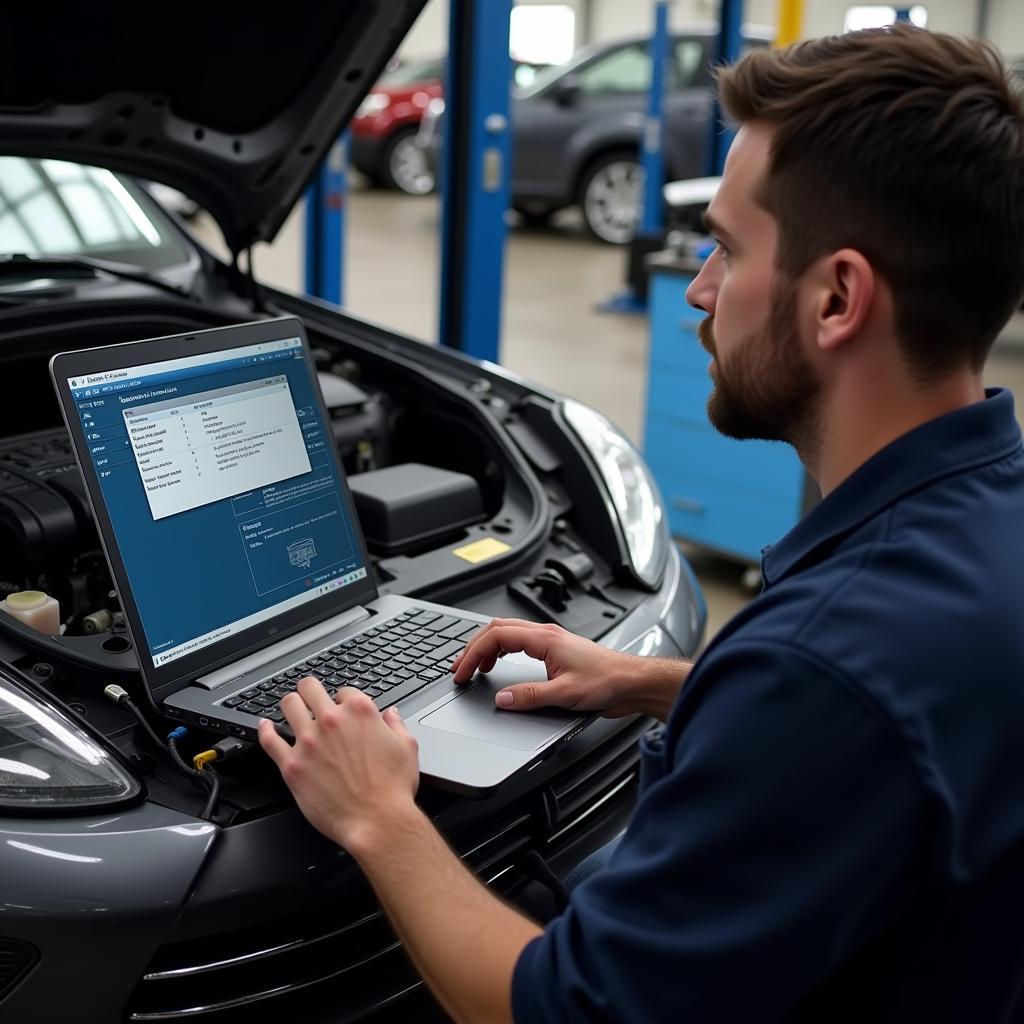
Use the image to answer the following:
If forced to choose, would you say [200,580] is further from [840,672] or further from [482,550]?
[840,672]

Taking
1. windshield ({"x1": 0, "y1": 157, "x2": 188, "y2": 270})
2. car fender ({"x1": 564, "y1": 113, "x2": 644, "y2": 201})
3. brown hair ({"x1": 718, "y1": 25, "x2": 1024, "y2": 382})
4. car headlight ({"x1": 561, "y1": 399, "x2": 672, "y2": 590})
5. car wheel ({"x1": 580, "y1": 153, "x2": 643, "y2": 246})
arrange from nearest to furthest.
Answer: brown hair ({"x1": 718, "y1": 25, "x2": 1024, "y2": 382}) < car headlight ({"x1": 561, "y1": 399, "x2": 672, "y2": 590}) < windshield ({"x1": 0, "y1": 157, "x2": 188, "y2": 270}) < car fender ({"x1": 564, "y1": 113, "x2": 644, "y2": 201}) < car wheel ({"x1": 580, "y1": 153, "x2": 643, "y2": 246})

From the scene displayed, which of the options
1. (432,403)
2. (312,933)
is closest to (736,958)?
(312,933)

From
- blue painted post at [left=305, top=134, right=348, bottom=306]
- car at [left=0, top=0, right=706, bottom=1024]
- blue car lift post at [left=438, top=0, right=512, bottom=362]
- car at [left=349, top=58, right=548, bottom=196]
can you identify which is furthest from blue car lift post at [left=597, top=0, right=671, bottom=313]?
car at [left=0, top=0, right=706, bottom=1024]

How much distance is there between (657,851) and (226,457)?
818 mm

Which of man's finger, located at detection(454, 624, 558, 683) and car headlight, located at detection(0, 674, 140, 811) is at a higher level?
man's finger, located at detection(454, 624, 558, 683)

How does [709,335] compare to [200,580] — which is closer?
[709,335]

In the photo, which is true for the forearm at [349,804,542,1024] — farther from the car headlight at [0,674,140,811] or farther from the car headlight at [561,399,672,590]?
the car headlight at [561,399,672,590]

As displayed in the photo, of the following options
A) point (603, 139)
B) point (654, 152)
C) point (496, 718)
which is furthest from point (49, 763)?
point (603, 139)

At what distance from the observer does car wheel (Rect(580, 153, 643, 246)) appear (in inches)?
353

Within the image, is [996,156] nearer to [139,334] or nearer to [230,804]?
[230,804]

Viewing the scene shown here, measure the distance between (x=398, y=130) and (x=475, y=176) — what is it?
23.8 ft

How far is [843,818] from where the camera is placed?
84 cm

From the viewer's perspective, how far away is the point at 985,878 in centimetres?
90

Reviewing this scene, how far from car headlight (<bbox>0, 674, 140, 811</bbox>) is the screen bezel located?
0.33 feet
